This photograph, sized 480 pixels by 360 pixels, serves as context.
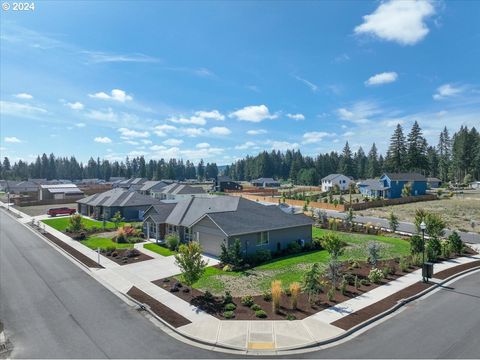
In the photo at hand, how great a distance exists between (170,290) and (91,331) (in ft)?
19.4

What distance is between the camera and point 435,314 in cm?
1647

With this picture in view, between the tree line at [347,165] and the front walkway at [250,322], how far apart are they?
74.3 meters

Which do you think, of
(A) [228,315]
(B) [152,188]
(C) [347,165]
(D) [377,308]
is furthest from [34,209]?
(C) [347,165]

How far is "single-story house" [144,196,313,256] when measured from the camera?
2831 centimetres

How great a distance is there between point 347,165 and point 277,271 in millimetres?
110606

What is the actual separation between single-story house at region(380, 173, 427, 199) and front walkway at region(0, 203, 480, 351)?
49.2m

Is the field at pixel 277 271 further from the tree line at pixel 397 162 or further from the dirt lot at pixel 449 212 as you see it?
the tree line at pixel 397 162

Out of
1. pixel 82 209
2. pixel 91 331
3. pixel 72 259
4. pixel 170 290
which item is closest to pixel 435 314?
pixel 170 290

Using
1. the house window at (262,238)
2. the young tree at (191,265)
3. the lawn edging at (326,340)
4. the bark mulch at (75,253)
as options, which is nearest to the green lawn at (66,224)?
the bark mulch at (75,253)

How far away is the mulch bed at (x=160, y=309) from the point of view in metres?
15.9

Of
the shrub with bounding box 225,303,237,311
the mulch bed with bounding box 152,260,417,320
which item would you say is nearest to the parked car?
the mulch bed with bounding box 152,260,417,320

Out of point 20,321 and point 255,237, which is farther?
point 255,237

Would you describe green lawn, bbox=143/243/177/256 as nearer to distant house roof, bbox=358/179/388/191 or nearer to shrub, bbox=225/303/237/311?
shrub, bbox=225/303/237/311

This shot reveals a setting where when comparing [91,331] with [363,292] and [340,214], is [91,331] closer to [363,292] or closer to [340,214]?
[363,292]
